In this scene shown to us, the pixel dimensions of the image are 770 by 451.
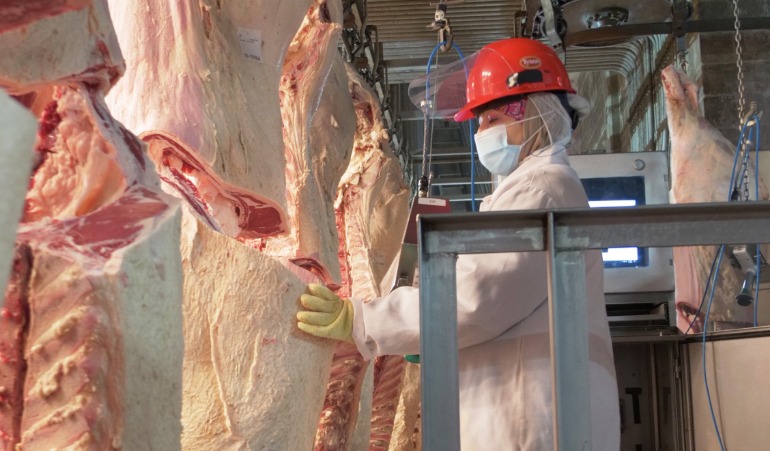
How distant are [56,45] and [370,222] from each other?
12.0 feet

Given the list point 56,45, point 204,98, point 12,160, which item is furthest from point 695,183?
point 12,160

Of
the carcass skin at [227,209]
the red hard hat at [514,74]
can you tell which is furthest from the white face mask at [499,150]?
the carcass skin at [227,209]

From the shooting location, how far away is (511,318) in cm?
286

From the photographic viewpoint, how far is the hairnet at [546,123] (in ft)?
10.6

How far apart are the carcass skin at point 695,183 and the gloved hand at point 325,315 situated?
136 inches

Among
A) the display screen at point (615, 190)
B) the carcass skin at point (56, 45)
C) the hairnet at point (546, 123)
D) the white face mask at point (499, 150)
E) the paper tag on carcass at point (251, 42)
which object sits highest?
the display screen at point (615, 190)

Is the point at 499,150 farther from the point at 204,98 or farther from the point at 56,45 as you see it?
the point at 56,45

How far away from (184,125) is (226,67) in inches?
10.8

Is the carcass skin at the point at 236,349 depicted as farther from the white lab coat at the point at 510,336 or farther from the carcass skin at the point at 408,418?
the carcass skin at the point at 408,418

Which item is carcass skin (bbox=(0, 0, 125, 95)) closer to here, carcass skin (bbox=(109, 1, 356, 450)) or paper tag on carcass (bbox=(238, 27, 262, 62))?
carcass skin (bbox=(109, 1, 356, 450))

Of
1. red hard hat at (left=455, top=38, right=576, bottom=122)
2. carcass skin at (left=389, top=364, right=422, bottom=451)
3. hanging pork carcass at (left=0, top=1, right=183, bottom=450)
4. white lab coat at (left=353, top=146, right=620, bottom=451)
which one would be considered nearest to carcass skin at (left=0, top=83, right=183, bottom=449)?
hanging pork carcass at (left=0, top=1, right=183, bottom=450)

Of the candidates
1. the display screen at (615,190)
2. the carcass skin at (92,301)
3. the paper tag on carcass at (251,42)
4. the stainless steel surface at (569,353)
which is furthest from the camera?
the display screen at (615,190)

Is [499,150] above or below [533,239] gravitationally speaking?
above

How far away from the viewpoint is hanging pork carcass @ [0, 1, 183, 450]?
59.9 inches
